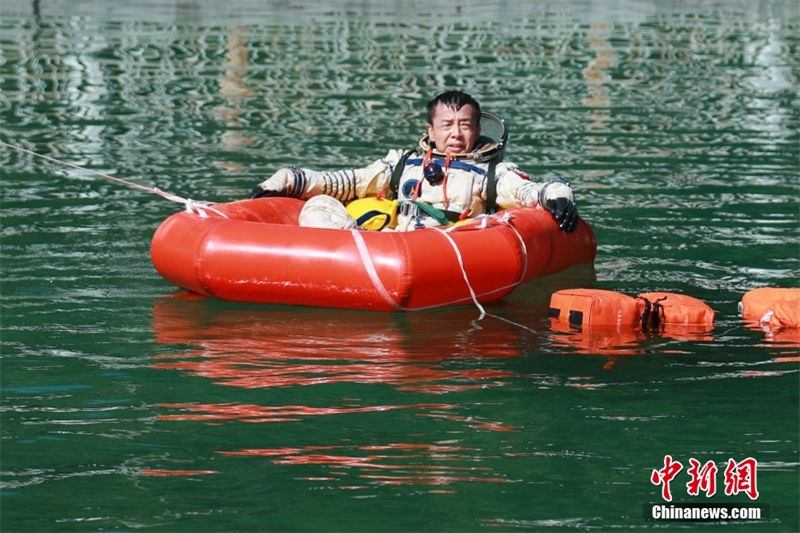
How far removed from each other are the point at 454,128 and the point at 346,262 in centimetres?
165

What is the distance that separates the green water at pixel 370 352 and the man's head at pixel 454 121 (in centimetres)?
103

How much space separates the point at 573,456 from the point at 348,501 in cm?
101

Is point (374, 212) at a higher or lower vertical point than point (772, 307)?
higher

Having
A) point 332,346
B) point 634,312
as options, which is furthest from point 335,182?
point 634,312

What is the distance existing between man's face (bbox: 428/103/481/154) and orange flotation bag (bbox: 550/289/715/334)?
1565 millimetres

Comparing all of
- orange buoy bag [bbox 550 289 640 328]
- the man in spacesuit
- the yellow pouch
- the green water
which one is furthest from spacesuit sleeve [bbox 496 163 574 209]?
orange buoy bag [bbox 550 289 640 328]

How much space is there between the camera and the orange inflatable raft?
7.52 metres

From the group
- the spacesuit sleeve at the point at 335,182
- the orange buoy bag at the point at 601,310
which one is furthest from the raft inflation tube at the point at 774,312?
the spacesuit sleeve at the point at 335,182

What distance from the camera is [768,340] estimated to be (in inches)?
289

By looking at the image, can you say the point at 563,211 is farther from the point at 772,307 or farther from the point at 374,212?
the point at 772,307

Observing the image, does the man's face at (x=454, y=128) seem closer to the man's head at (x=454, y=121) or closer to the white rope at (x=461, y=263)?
the man's head at (x=454, y=121)

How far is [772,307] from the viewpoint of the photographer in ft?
24.7

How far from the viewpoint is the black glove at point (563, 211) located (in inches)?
336

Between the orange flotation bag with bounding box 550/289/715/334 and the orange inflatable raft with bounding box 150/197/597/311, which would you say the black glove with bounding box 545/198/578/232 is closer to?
the orange inflatable raft with bounding box 150/197/597/311
